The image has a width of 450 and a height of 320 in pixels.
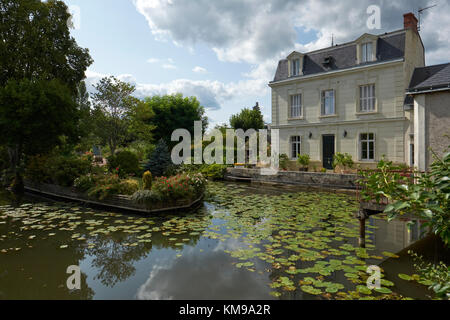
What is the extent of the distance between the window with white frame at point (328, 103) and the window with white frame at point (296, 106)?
169cm

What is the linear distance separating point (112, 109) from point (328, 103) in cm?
1542

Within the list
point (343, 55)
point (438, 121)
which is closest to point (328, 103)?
point (343, 55)

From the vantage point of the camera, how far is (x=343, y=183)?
14.3 m

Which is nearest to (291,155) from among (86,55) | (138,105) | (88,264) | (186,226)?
(138,105)

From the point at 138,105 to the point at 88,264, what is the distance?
52.4 feet

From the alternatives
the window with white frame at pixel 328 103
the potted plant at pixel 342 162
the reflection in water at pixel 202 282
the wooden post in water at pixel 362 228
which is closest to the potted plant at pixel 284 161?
the potted plant at pixel 342 162

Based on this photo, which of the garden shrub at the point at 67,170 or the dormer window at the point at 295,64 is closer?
the garden shrub at the point at 67,170

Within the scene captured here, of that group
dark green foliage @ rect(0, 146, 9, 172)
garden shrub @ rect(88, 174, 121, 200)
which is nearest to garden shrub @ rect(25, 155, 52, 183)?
garden shrub @ rect(88, 174, 121, 200)

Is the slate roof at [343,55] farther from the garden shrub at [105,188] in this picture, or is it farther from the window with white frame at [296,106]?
the garden shrub at [105,188]

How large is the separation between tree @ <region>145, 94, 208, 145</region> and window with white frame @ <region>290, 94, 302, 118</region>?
16.7m

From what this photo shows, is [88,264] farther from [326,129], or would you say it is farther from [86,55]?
[326,129]

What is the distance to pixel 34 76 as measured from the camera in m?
14.5

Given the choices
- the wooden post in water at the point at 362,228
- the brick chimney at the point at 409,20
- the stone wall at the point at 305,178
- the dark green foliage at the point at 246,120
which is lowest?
the wooden post in water at the point at 362,228

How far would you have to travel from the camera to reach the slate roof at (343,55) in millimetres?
15578
